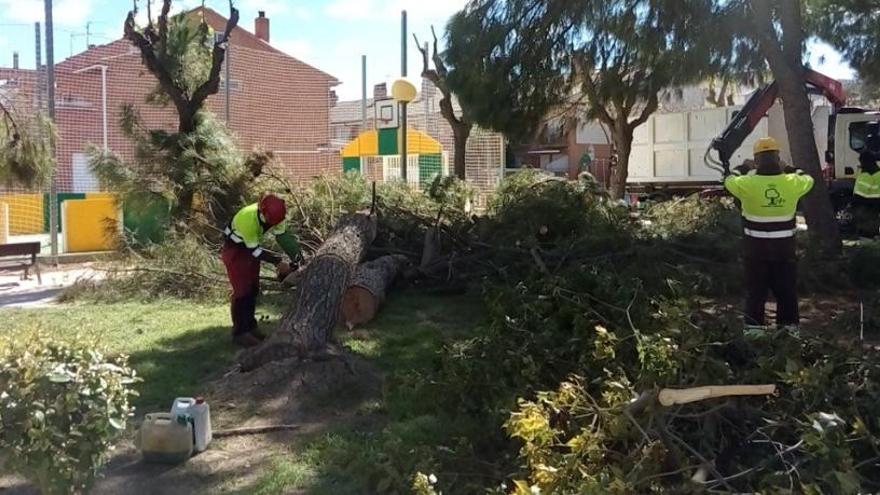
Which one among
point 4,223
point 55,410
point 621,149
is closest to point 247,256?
point 55,410

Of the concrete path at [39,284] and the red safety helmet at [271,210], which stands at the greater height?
the red safety helmet at [271,210]

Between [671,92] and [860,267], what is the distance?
5.15m

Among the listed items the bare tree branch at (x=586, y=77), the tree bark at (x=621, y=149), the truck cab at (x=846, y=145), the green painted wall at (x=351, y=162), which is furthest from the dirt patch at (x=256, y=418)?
the green painted wall at (x=351, y=162)

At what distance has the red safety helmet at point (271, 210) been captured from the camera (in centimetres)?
722

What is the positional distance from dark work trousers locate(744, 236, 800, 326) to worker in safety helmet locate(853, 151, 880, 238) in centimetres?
853

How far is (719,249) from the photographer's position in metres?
9.38

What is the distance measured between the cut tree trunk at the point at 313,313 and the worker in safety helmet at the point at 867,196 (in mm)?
10341

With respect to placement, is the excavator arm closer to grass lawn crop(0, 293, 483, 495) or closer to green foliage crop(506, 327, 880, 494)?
grass lawn crop(0, 293, 483, 495)

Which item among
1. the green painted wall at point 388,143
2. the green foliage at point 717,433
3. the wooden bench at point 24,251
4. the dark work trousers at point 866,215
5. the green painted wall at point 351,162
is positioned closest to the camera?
the green foliage at point 717,433

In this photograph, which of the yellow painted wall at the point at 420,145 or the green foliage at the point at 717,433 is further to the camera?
the yellow painted wall at the point at 420,145

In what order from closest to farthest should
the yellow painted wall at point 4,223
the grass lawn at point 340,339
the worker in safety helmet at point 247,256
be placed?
the grass lawn at point 340,339 → the worker in safety helmet at point 247,256 → the yellow painted wall at point 4,223

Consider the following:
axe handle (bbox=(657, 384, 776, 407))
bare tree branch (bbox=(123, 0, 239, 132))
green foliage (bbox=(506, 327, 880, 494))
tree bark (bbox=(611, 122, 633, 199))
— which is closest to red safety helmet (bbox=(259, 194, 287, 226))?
green foliage (bbox=(506, 327, 880, 494))

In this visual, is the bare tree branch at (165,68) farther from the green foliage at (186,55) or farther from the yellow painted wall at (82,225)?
the yellow painted wall at (82,225)

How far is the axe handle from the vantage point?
3771mm
